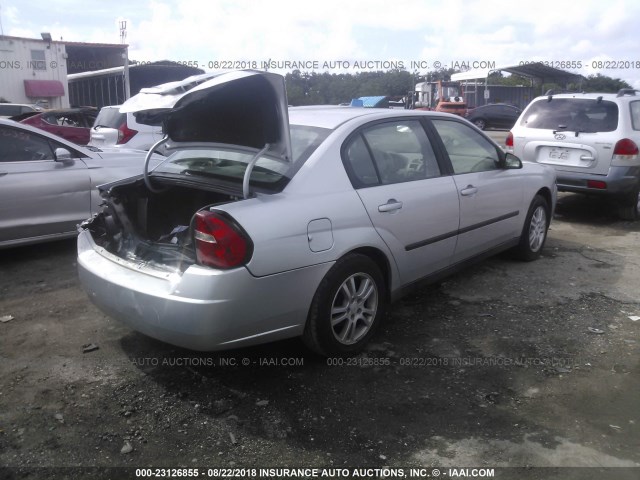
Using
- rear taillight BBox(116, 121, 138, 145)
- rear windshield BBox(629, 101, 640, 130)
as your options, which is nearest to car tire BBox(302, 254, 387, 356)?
rear windshield BBox(629, 101, 640, 130)

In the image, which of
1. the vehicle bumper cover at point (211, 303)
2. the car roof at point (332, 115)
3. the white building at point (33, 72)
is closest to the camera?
the vehicle bumper cover at point (211, 303)

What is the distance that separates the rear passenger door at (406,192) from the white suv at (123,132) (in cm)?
557

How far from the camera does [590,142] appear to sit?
7273 millimetres

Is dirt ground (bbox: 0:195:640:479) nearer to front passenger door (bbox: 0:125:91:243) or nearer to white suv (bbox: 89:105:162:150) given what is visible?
front passenger door (bbox: 0:125:91:243)

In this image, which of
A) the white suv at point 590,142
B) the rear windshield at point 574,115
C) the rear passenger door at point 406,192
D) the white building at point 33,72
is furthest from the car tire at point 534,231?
the white building at point 33,72

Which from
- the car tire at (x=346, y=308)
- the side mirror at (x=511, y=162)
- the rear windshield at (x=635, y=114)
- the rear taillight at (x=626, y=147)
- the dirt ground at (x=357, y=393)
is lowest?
the dirt ground at (x=357, y=393)

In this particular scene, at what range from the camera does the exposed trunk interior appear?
3477 millimetres

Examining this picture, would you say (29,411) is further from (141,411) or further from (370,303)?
(370,303)

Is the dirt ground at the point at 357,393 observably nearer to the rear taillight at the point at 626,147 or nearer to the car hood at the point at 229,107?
the car hood at the point at 229,107

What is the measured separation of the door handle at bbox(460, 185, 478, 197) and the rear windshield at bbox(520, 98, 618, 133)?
375 centimetres

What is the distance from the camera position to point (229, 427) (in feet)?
9.57

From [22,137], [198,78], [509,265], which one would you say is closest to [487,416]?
[198,78]

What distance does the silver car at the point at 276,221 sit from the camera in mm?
2977

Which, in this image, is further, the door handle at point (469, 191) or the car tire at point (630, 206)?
the car tire at point (630, 206)
